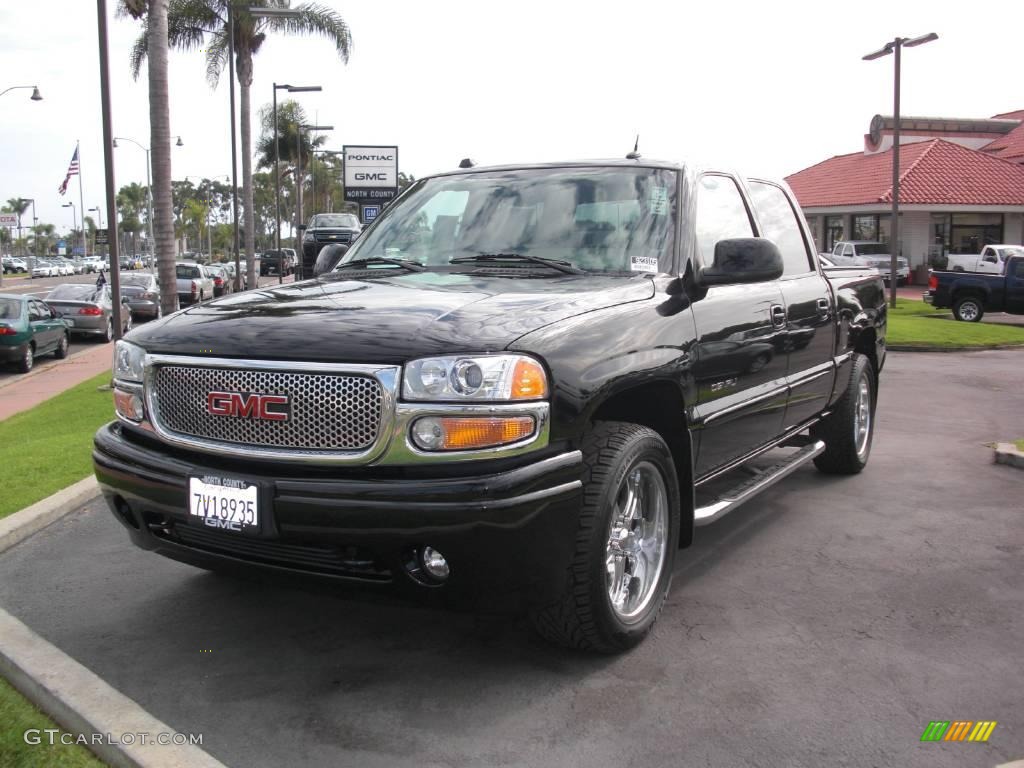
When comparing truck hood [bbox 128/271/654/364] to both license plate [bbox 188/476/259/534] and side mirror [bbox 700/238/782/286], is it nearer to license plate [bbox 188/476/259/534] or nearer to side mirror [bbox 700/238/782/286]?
side mirror [bbox 700/238/782/286]

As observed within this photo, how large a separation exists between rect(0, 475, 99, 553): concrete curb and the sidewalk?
26.4 ft

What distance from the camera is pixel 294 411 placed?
3.37 metres

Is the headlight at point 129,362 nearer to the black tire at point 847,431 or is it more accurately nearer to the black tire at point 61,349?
the black tire at point 847,431

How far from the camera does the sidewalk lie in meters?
15.0

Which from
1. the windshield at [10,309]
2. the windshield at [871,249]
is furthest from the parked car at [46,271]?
the windshield at [10,309]

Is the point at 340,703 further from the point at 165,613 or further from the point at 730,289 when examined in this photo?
the point at 730,289

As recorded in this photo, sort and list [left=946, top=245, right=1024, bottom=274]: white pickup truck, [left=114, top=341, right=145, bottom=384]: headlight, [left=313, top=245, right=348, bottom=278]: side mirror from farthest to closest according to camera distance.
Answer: [left=946, top=245, right=1024, bottom=274]: white pickup truck
[left=313, top=245, right=348, bottom=278]: side mirror
[left=114, top=341, right=145, bottom=384]: headlight

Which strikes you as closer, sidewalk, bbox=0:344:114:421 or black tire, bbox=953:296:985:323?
sidewalk, bbox=0:344:114:421

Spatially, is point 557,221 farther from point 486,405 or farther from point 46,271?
point 46,271

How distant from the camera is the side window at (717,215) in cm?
478

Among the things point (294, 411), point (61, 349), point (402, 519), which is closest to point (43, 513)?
point (294, 411)

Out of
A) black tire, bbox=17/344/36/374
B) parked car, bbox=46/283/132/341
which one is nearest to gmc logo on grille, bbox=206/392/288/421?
black tire, bbox=17/344/36/374

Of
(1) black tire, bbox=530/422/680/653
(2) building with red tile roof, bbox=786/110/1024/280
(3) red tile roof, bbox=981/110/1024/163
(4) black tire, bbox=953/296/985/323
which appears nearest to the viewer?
(1) black tire, bbox=530/422/680/653

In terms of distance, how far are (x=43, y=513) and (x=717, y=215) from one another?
4.08 meters
